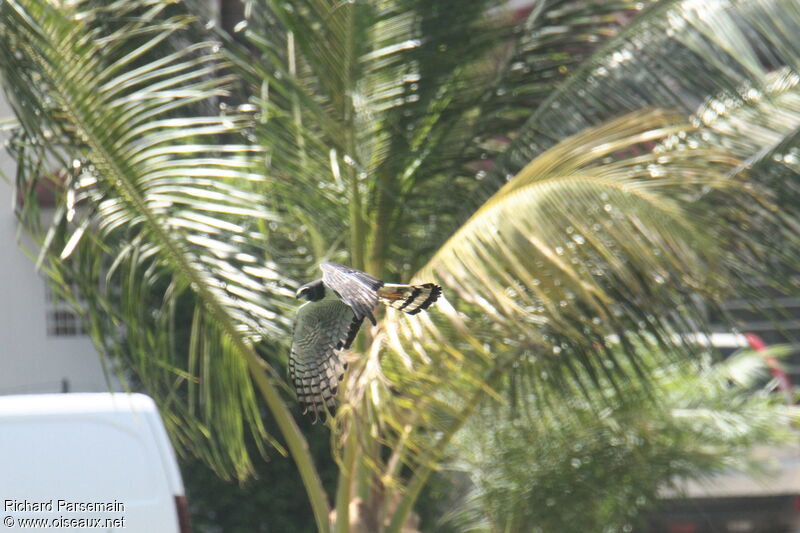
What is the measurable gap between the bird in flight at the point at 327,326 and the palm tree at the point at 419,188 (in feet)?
3.58

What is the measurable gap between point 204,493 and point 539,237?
11.4 feet

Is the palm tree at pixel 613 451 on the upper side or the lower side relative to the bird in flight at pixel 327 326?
lower

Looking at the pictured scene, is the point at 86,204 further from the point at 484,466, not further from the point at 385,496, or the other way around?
the point at 484,466

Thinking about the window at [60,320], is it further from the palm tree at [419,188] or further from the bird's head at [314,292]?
the bird's head at [314,292]

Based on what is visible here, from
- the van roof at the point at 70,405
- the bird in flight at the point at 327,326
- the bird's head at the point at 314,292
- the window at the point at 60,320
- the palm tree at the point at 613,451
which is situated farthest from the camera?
the window at the point at 60,320

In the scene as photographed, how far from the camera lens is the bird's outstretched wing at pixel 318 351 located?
203cm

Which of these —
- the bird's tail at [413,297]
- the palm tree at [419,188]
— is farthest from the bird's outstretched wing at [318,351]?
the palm tree at [419,188]

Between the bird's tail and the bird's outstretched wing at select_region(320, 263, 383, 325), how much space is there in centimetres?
8

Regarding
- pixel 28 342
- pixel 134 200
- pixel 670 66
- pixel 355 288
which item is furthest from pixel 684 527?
pixel 355 288

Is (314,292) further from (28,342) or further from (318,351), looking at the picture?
(28,342)

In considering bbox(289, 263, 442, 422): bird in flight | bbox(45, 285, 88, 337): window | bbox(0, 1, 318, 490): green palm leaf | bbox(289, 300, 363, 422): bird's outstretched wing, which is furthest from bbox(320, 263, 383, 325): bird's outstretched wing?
bbox(45, 285, 88, 337): window

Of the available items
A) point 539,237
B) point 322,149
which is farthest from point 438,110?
point 539,237

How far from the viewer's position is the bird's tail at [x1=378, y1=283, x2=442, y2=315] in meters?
1.82

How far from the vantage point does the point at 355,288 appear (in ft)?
5.50
